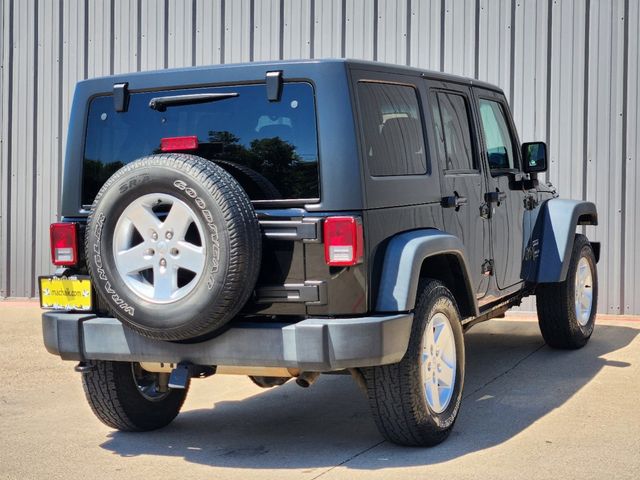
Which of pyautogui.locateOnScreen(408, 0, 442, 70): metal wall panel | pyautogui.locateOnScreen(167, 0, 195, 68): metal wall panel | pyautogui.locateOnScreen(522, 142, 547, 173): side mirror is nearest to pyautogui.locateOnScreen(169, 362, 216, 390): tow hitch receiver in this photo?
pyautogui.locateOnScreen(522, 142, 547, 173): side mirror

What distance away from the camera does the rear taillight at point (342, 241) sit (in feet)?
14.8

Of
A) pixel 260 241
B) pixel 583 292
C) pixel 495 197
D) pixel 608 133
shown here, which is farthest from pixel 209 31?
pixel 260 241

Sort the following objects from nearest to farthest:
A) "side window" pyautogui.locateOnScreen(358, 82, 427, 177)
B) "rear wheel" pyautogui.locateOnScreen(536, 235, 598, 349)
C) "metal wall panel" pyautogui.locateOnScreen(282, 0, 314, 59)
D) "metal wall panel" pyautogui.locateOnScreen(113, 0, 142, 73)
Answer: "side window" pyautogui.locateOnScreen(358, 82, 427, 177) → "rear wheel" pyautogui.locateOnScreen(536, 235, 598, 349) → "metal wall panel" pyautogui.locateOnScreen(282, 0, 314, 59) → "metal wall panel" pyautogui.locateOnScreen(113, 0, 142, 73)

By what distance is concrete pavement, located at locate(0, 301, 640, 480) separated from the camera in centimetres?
473

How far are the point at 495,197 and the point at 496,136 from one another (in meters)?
0.68

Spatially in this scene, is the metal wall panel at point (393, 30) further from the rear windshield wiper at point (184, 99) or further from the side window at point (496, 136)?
the rear windshield wiper at point (184, 99)

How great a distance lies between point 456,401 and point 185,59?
21.3 feet

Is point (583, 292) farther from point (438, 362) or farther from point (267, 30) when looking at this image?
point (267, 30)

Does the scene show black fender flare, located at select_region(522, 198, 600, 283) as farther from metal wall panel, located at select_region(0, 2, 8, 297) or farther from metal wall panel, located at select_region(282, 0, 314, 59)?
metal wall panel, located at select_region(0, 2, 8, 297)

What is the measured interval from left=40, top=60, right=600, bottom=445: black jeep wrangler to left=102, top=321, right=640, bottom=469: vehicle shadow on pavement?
0.20 meters

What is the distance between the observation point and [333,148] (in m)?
4.60

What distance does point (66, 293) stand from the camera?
5.03 m

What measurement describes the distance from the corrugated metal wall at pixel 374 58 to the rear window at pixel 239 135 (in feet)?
17.6

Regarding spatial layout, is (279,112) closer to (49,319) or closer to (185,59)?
(49,319)
